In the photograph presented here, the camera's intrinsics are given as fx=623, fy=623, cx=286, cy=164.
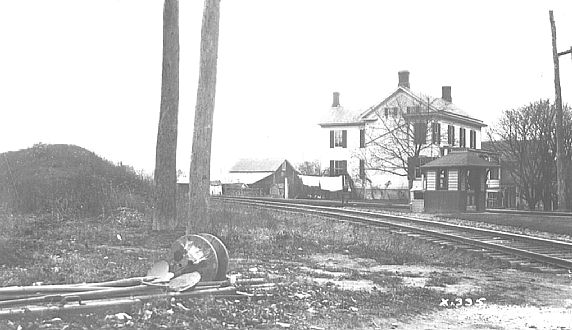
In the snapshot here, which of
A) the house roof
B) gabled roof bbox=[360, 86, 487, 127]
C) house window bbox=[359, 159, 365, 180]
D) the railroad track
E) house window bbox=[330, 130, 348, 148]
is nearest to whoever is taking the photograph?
the railroad track

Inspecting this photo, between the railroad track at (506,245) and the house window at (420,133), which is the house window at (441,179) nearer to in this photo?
the railroad track at (506,245)

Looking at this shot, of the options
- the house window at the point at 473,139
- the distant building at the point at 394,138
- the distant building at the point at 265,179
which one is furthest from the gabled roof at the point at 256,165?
the house window at the point at 473,139

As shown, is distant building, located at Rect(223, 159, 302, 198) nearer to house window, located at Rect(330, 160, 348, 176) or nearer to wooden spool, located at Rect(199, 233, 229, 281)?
house window, located at Rect(330, 160, 348, 176)

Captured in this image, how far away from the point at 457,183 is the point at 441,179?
126cm

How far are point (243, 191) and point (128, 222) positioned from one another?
40886 millimetres

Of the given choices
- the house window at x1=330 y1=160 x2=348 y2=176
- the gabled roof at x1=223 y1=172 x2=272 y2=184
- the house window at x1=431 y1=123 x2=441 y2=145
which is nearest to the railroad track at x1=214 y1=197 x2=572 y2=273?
the house window at x1=431 y1=123 x2=441 y2=145

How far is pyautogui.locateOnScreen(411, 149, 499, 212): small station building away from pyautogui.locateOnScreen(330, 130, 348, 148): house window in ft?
84.2

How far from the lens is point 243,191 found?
188 feet

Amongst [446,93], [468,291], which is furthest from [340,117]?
[468,291]

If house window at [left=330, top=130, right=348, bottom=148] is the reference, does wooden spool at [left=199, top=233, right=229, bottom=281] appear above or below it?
below

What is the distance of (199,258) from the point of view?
24.3ft

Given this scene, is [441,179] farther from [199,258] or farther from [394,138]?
[199,258]

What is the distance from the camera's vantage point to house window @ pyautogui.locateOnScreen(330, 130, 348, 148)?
184 feet

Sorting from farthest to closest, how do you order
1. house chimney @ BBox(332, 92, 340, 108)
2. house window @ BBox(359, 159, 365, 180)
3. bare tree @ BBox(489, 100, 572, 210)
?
house chimney @ BBox(332, 92, 340, 108) → house window @ BBox(359, 159, 365, 180) → bare tree @ BBox(489, 100, 572, 210)
